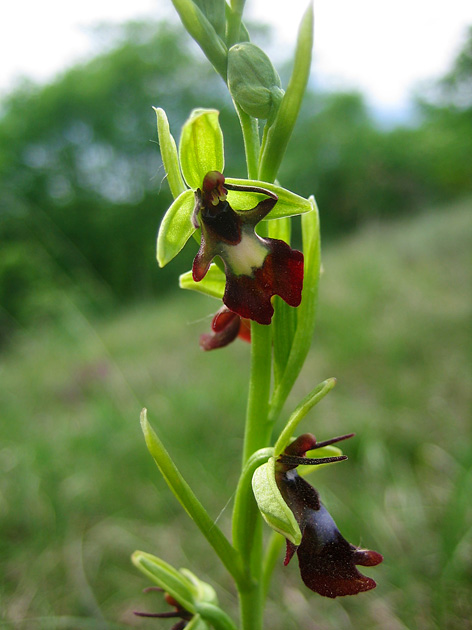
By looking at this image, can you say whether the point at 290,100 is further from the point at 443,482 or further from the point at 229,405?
the point at 229,405

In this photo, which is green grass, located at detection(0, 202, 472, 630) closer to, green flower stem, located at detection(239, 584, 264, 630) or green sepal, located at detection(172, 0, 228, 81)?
green flower stem, located at detection(239, 584, 264, 630)

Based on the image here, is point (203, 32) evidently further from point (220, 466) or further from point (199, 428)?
point (199, 428)

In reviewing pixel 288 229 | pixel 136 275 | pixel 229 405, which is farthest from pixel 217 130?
pixel 136 275

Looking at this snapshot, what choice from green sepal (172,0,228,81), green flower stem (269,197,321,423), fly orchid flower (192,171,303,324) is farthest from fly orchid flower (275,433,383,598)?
green sepal (172,0,228,81)

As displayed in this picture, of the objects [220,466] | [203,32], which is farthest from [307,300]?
[220,466]

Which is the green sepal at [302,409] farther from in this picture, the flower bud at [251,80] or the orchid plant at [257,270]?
the flower bud at [251,80]

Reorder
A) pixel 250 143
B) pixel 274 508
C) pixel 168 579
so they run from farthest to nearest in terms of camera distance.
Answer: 1. pixel 168 579
2. pixel 250 143
3. pixel 274 508
